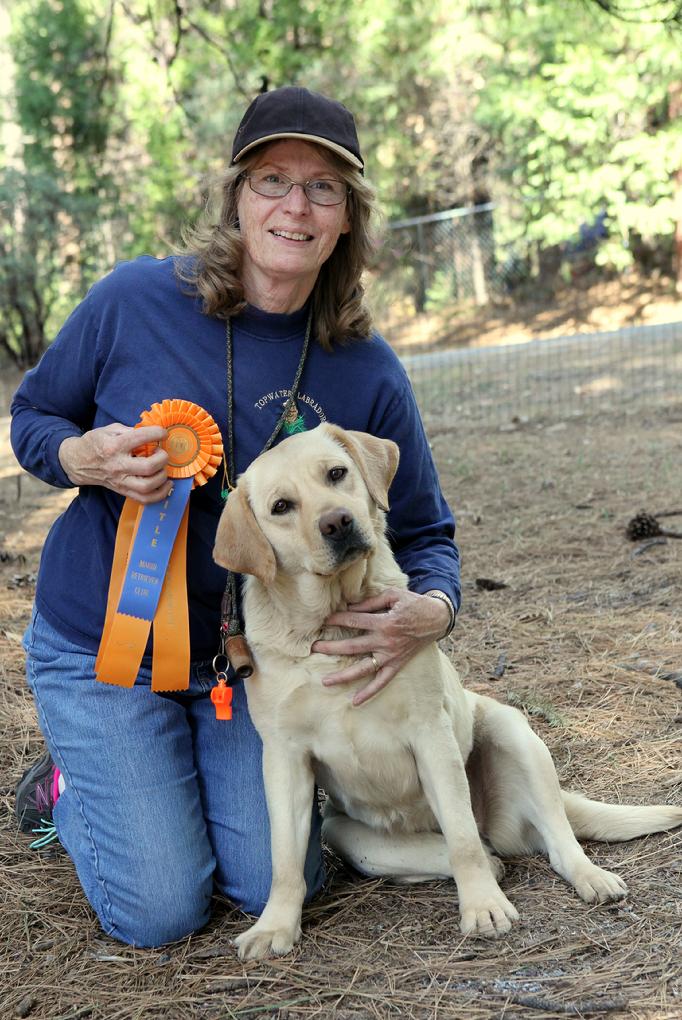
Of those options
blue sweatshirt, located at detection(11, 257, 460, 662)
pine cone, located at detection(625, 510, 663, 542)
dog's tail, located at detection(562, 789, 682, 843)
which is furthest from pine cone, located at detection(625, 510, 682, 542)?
dog's tail, located at detection(562, 789, 682, 843)

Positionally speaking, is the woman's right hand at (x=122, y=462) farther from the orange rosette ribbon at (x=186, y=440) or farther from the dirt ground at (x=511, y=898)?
the dirt ground at (x=511, y=898)

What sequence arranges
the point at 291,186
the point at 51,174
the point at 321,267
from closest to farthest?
the point at 291,186
the point at 321,267
the point at 51,174

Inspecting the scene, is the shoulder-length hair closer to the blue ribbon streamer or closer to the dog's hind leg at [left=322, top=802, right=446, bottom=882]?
the blue ribbon streamer

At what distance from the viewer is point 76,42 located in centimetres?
1881

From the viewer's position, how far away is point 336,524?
2586 mm

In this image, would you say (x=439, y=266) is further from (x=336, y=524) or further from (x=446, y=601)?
(x=336, y=524)

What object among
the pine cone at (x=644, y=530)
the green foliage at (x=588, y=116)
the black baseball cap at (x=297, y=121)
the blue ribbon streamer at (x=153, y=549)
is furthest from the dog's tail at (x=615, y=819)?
the green foliage at (x=588, y=116)

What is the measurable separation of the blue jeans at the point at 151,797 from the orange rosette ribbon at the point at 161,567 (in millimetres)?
150

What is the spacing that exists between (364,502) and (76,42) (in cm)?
1898

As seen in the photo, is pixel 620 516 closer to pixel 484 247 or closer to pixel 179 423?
pixel 179 423

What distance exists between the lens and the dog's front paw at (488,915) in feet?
8.25

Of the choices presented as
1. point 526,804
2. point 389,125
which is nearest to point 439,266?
point 389,125

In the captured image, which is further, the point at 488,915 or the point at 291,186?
the point at 291,186

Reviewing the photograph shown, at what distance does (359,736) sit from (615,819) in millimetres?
827
